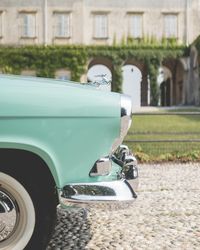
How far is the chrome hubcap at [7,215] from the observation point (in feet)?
9.61

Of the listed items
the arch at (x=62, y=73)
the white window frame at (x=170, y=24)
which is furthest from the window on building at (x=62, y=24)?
the white window frame at (x=170, y=24)

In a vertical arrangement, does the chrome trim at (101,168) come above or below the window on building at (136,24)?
below

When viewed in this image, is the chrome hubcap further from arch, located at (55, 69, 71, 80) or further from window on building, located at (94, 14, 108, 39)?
window on building, located at (94, 14, 108, 39)

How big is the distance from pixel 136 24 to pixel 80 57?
15.7 feet

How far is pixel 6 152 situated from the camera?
2996 millimetres

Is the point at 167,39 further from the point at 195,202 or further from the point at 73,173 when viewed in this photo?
the point at 73,173

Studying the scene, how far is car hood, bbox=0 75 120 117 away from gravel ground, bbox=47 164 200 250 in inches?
26.5

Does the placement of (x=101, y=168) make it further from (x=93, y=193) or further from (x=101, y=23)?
(x=101, y=23)

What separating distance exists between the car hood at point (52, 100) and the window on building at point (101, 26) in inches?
1215

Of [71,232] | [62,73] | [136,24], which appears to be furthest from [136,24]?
[71,232]

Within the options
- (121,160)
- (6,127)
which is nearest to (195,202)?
(121,160)

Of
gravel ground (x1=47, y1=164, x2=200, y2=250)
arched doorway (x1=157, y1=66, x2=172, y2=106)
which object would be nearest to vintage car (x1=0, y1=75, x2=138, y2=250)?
gravel ground (x1=47, y1=164, x2=200, y2=250)

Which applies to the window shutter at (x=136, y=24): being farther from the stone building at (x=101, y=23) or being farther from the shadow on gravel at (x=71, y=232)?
the shadow on gravel at (x=71, y=232)

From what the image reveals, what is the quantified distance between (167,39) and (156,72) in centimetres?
267
